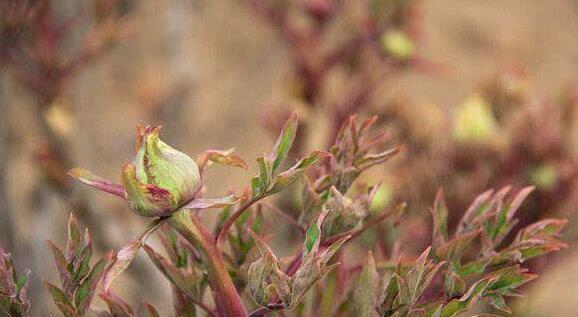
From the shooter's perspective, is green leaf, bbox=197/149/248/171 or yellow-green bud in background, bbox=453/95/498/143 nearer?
green leaf, bbox=197/149/248/171

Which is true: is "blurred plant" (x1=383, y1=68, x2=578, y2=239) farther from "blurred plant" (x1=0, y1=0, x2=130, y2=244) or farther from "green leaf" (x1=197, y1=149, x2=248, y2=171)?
"green leaf" (x1=197, y1=149, x2=248, y2=171)

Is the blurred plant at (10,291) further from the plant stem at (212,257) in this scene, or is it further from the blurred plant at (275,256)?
the plant stem at (212,257)

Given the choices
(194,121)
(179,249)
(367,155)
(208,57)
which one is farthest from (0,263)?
(208,57)

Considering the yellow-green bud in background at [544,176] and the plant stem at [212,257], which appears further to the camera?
the yellow-green bud in background at [544,176]

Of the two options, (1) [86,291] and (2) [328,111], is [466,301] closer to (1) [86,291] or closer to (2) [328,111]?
(1) [86,291]

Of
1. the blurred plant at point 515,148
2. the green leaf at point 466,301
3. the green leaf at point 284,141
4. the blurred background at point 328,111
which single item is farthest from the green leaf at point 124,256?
the blurred plant at point 515,148

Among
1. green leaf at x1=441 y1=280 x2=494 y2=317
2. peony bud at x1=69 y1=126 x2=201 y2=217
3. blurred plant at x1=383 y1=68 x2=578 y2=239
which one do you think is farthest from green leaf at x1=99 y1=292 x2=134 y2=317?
blurred plant at x1=383 y1=68 x2=578 y2=239

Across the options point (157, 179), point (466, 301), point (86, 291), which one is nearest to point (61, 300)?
point (86, 291)
